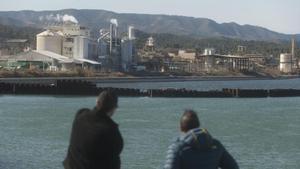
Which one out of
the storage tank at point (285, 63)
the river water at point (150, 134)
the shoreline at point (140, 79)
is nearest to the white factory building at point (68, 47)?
the shoreline at point (140, 79)

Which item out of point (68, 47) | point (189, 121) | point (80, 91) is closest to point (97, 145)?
point (189, 121)

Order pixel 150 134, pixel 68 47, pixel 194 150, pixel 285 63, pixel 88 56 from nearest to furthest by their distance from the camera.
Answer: pixel 194 150, pixel 150 134, pixel 68 47, pixel 88 56, pixel 285 63

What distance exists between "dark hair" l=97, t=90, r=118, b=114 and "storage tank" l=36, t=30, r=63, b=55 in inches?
3659

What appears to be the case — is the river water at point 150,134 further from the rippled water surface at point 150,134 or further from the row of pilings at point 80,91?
the row of pilings at point 80,91

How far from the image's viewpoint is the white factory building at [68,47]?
A: 93125 millimetres

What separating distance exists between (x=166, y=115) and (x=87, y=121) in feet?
93.5

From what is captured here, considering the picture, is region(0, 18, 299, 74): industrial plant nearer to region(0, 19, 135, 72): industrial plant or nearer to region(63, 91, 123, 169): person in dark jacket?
region(0, 19, 135, 72): industrial plant

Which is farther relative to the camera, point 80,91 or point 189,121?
point 80,91

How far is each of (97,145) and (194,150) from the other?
582mm

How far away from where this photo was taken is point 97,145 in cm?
437

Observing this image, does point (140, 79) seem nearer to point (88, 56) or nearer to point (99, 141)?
point (88, 56)

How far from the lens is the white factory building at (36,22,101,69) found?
93.1 m

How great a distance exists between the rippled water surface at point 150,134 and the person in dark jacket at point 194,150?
33.7ft

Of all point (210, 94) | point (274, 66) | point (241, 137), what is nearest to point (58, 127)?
point (241, 137)
